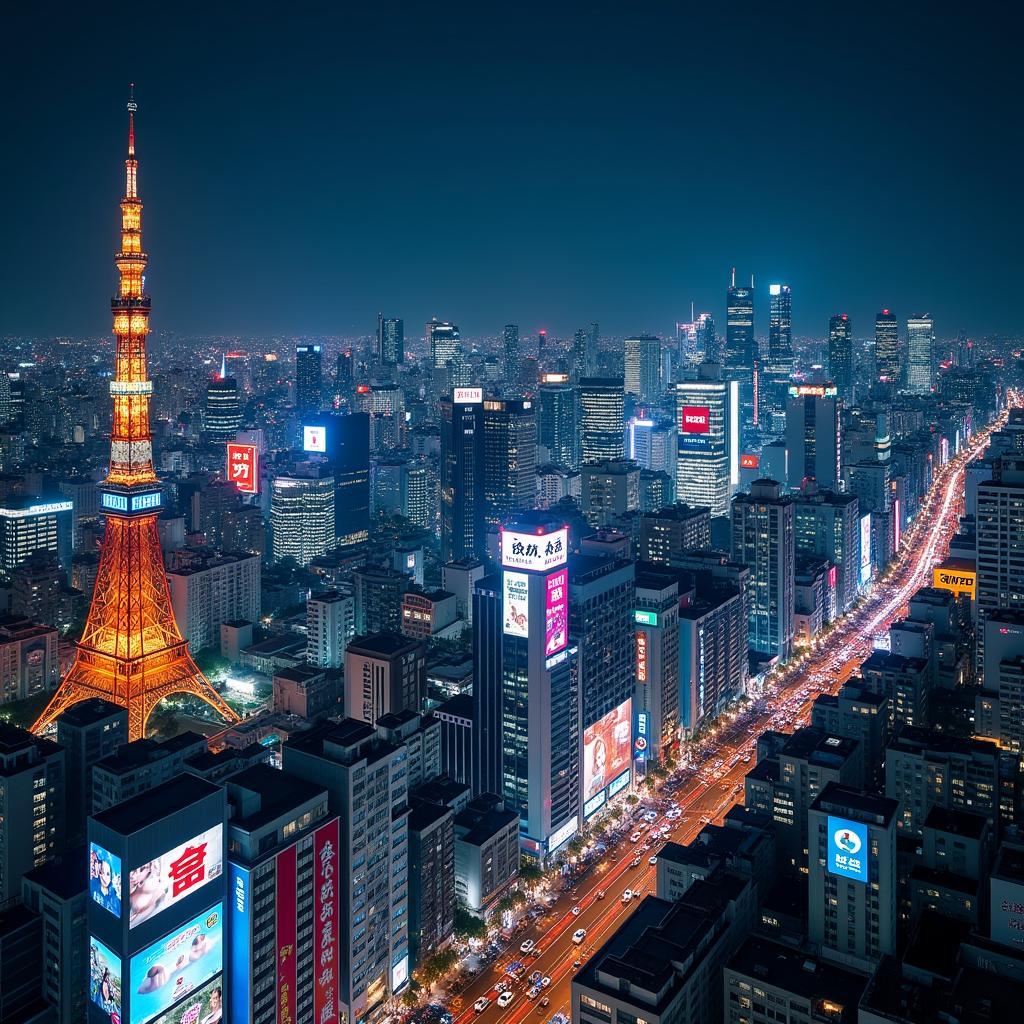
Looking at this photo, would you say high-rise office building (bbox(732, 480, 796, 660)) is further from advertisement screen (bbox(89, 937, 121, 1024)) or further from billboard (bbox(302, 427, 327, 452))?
advertisement screen (bbox(89, 937, 121, 1024))

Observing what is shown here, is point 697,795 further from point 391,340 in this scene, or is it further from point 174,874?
point 391,340

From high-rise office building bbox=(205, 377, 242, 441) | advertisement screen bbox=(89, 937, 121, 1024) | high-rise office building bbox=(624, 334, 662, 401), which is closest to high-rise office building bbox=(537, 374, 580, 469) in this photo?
high-rise office building bbox=(624, 334, 662, 401)

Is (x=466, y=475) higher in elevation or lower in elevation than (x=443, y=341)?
lower

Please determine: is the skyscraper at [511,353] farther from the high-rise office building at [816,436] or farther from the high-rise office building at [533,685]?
the high-rise office building at [533,685]

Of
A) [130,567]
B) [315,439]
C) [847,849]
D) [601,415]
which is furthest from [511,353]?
[847,849]

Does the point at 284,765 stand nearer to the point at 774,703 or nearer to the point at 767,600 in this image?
the point at 774,703

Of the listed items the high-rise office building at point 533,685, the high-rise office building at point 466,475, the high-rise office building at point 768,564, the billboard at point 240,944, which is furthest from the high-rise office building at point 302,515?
the billboard at point 240,944

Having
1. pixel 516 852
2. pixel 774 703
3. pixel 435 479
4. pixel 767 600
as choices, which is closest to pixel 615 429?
pixel 435 479
